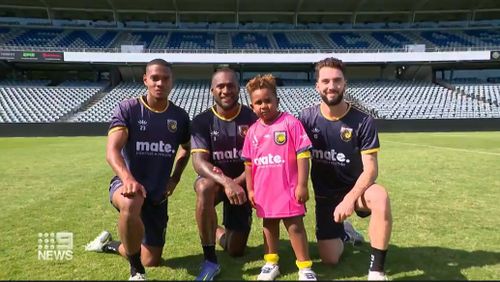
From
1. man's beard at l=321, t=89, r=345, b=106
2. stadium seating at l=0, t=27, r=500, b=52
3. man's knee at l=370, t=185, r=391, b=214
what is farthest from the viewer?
stadium seating at l=0, t=27, r=500, b=52

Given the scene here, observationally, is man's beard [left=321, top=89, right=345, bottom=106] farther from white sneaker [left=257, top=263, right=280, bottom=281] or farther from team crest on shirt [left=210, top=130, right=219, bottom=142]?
white sneaker [left=257, top=263, right=280, bottom=281]

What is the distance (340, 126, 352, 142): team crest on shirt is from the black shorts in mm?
609

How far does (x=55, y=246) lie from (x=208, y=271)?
6.60 feet

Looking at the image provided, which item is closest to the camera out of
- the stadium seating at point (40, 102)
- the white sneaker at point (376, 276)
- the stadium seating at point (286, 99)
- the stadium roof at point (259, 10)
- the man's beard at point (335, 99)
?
the white sneaker at point (376, 276)

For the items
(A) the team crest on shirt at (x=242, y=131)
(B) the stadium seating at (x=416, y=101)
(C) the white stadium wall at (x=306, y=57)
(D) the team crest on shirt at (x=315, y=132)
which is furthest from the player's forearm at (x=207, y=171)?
(C) the white stadium wall at (x=306, y=57)

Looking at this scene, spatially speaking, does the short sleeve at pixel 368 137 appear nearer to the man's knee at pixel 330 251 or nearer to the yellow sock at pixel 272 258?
the man's knee at pixel 330 251

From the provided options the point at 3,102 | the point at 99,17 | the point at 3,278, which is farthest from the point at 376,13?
the point at 3,278

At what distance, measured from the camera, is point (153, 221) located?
4.24 meters

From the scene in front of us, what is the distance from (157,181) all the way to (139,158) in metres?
0.29

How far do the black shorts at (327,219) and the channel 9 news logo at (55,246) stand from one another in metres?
2.58

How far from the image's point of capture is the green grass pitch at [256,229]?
3.81 metres

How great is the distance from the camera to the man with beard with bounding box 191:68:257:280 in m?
3.81

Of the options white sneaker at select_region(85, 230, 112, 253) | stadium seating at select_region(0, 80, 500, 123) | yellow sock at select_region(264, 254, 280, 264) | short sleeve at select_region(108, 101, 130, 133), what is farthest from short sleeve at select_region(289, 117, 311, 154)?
stadium seating at select_region(0, 80, 500, 123)

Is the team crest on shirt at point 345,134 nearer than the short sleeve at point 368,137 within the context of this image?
No
